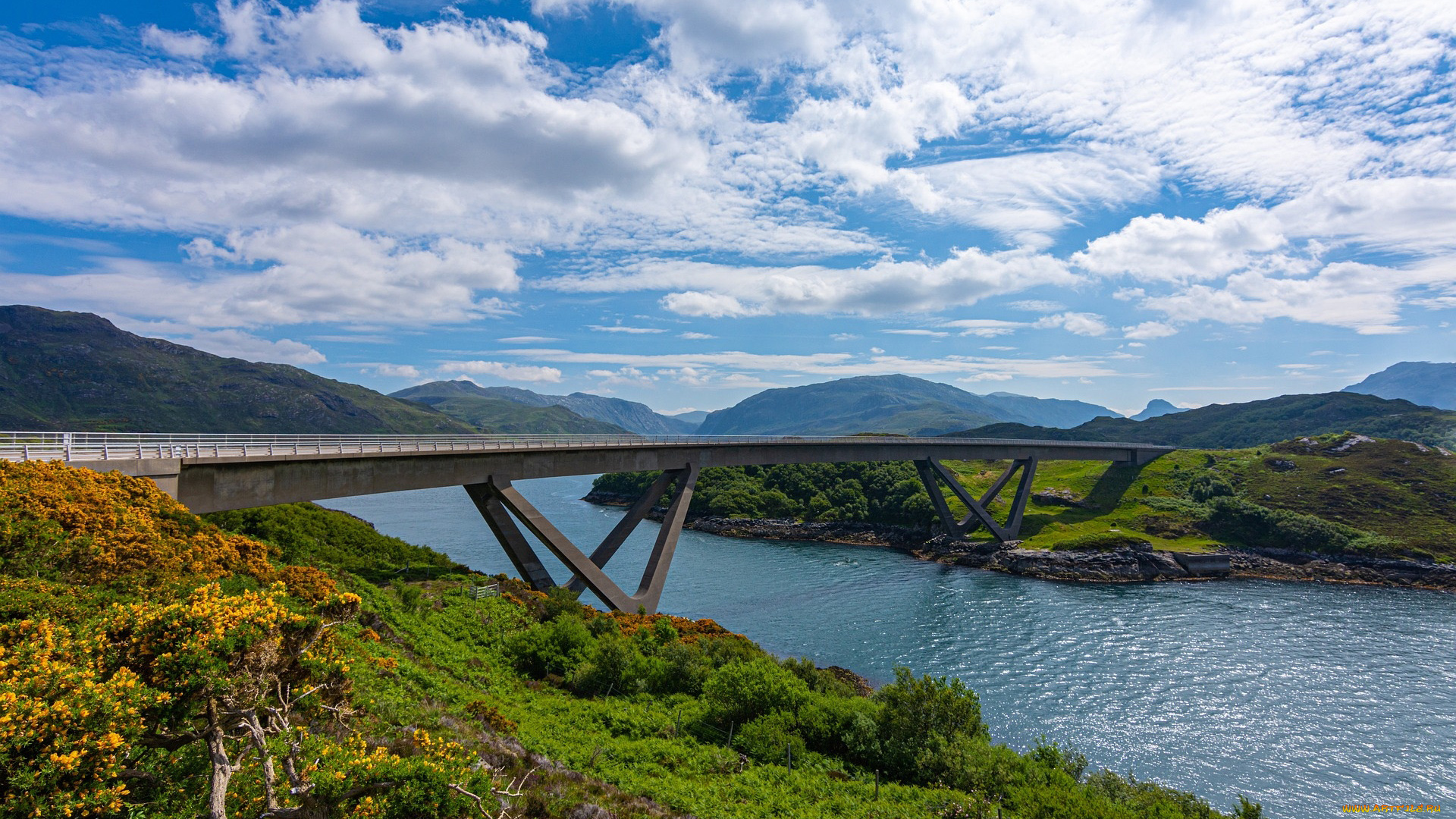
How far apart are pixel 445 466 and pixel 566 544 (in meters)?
9.01

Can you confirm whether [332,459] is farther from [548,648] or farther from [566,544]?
[566,544]

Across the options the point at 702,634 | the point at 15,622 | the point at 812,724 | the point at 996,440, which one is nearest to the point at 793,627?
the point at 702,634

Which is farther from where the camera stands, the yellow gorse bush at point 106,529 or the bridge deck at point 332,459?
the bridge deck at point 332,459

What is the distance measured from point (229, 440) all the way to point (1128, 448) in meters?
131

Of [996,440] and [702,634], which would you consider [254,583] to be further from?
[996,440]

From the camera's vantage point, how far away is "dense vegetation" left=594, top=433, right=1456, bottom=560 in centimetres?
7844

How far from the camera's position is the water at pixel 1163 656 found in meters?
29.8

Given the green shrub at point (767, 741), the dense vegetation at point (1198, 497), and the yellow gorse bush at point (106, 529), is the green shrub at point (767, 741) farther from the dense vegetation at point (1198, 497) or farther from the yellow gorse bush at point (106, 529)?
the dense vegetation at point (1198, 497)

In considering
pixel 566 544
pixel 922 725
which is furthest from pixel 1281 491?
pixel 566 544

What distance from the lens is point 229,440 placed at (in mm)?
28672

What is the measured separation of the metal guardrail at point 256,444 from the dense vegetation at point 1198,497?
55.3 meters

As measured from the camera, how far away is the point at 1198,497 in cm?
9488

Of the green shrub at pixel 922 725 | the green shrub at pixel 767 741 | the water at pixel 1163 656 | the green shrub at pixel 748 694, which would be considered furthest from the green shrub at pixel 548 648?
the water at pixel 1163 656

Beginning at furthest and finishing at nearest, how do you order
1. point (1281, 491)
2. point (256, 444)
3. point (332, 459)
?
point (1281, 491) < point (332, 459) < point (256, 444)
